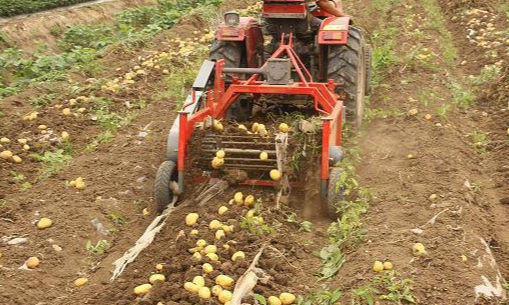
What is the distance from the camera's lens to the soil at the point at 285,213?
4.93m

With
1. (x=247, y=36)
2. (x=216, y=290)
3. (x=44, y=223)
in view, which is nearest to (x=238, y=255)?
(x=216, y=290)

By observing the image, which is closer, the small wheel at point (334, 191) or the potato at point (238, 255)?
the potato at point (238, 255)

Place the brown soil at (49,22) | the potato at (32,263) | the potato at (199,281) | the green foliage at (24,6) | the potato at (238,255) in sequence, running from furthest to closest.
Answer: the green foliage at (24,6), the brown soil at (49,22), the potato at (32,263), the potato at (238,255), the potato at (199,281)

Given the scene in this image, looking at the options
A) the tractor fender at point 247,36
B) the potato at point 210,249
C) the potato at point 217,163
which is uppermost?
the tractor fender at point 247,36

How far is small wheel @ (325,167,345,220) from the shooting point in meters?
5.97

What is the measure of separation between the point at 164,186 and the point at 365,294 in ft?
8.19

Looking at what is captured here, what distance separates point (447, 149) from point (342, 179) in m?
2.13

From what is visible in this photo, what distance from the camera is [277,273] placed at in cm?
503

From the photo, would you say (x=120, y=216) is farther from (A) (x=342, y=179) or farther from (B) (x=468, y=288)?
(B) (x=468, y=288)

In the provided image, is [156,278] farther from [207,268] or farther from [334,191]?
[334,191]

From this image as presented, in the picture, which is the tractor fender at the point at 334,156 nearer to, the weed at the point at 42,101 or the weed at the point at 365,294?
the weed at the point at 365,294

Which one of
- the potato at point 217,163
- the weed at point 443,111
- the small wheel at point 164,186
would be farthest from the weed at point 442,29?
the small wheel at point 164,186

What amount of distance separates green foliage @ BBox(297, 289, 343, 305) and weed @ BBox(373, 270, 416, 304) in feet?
0.99

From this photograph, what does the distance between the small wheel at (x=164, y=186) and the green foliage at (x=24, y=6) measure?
9.42 metres
